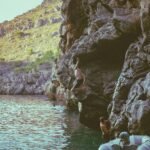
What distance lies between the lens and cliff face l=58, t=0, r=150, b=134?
46781mm

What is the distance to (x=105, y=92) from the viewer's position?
194 ft

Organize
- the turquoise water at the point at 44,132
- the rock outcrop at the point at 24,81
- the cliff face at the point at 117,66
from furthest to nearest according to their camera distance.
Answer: the rock outcrop at the point at 24,81, the turquoise water at the point at 44,132, the cliff face at the point at 117,66

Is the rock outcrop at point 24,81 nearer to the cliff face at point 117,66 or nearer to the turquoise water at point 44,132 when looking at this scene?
the turquoise water at point 44,132

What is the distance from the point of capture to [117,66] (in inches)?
2388

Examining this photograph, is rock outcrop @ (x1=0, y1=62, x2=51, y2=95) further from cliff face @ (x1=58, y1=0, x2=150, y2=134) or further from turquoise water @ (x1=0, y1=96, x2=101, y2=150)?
cliff face @ (x1=58, y1=0, x2=150, y2=134)

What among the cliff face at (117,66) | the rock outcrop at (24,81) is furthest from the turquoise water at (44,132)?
the rock outcrop at (24,81)

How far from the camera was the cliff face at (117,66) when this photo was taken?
46.8 meters

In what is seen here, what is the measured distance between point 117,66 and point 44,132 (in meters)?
12.4

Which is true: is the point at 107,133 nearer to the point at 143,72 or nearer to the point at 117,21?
the point at 143,72

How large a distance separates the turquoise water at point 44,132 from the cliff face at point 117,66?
3447 mm

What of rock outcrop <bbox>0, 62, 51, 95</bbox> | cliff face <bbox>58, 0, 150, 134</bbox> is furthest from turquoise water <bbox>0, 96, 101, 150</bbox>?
rock outcrop <bbox>0, 62, 51, 95</bbox>

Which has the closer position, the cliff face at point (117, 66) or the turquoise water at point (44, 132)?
the cliff face at point (117, 66)

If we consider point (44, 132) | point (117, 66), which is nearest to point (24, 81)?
point (44, 132)

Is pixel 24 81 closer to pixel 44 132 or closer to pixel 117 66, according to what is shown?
pixel 44 132
